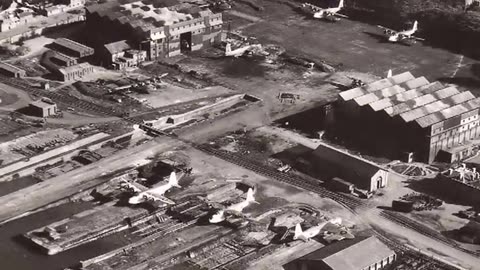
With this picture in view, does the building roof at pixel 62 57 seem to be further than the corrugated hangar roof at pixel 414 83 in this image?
Yes

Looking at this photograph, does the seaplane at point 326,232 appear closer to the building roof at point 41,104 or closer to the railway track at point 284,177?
the railway track at point 284,177

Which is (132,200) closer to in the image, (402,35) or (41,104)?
(41,104)

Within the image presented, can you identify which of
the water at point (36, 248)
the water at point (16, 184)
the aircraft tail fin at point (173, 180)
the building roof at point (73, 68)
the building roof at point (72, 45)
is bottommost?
the water at point (36, 248)

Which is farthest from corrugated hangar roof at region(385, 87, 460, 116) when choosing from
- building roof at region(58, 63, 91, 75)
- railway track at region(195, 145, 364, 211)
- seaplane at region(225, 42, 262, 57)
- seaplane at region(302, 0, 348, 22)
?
seaplane at region(302, 0, 348, 22)

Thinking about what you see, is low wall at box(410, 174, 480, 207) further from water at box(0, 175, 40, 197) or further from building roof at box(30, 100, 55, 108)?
building roof at box(30, 100, 55, 108)

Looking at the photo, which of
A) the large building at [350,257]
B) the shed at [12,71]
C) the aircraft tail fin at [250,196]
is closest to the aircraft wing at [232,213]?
the aircraft tail fin at [250,196]

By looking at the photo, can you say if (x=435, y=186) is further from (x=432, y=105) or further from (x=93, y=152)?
(x=93, y=152)

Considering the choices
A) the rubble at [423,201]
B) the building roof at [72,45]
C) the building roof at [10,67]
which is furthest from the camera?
the building roof at [72,45]

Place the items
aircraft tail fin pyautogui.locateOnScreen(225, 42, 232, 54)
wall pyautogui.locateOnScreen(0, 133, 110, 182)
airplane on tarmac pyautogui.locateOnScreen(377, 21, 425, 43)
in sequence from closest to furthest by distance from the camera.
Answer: wall pyautogui.locateOnScreen(0, 133, 110, 182) → aircraft tail fin pyautogui.locateOnScreen(225, 42, 232, 54) → airplane on tarmac pyautogui.locateOnScreen(377, 21, 425, 43)
